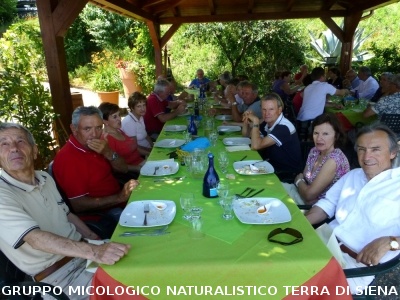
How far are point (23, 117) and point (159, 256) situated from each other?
264cm

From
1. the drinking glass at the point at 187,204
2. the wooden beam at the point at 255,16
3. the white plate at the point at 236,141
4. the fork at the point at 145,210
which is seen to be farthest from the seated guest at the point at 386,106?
the wooden beam at the point at 255,16

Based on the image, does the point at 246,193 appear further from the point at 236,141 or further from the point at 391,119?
the point at 391,119

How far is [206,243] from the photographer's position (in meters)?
1.44

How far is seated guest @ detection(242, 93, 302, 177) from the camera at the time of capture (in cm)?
278

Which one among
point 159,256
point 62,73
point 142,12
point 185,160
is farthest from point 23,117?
point 142,12

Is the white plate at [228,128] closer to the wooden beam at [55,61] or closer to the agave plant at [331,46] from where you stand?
the wooden beam at [55,61]

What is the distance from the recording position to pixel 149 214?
170cm

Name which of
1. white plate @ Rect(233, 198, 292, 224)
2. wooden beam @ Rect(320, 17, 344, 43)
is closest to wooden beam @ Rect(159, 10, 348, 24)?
wooden beam @ Rect(320, 17, 344, 43)

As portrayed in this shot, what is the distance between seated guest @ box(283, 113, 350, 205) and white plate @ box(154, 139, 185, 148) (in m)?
1.13

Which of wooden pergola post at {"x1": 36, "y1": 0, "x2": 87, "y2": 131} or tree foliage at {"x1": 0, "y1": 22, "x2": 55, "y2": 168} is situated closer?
tree foliage at {"x1": 0, "y1": 22, "x2": 55, "y2": 168}

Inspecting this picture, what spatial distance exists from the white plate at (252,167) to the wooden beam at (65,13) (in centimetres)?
229

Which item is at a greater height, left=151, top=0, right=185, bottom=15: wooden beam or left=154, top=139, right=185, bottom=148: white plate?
left=151, top=0, right=185, bottom=15: wooden beam

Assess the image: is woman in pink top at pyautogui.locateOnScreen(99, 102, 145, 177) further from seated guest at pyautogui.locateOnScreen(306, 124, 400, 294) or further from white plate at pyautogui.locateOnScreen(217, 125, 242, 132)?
seated guest at pyautogui.locateOnScreen(306, 124, 400, 294)

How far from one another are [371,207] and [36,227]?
1.63 meters
